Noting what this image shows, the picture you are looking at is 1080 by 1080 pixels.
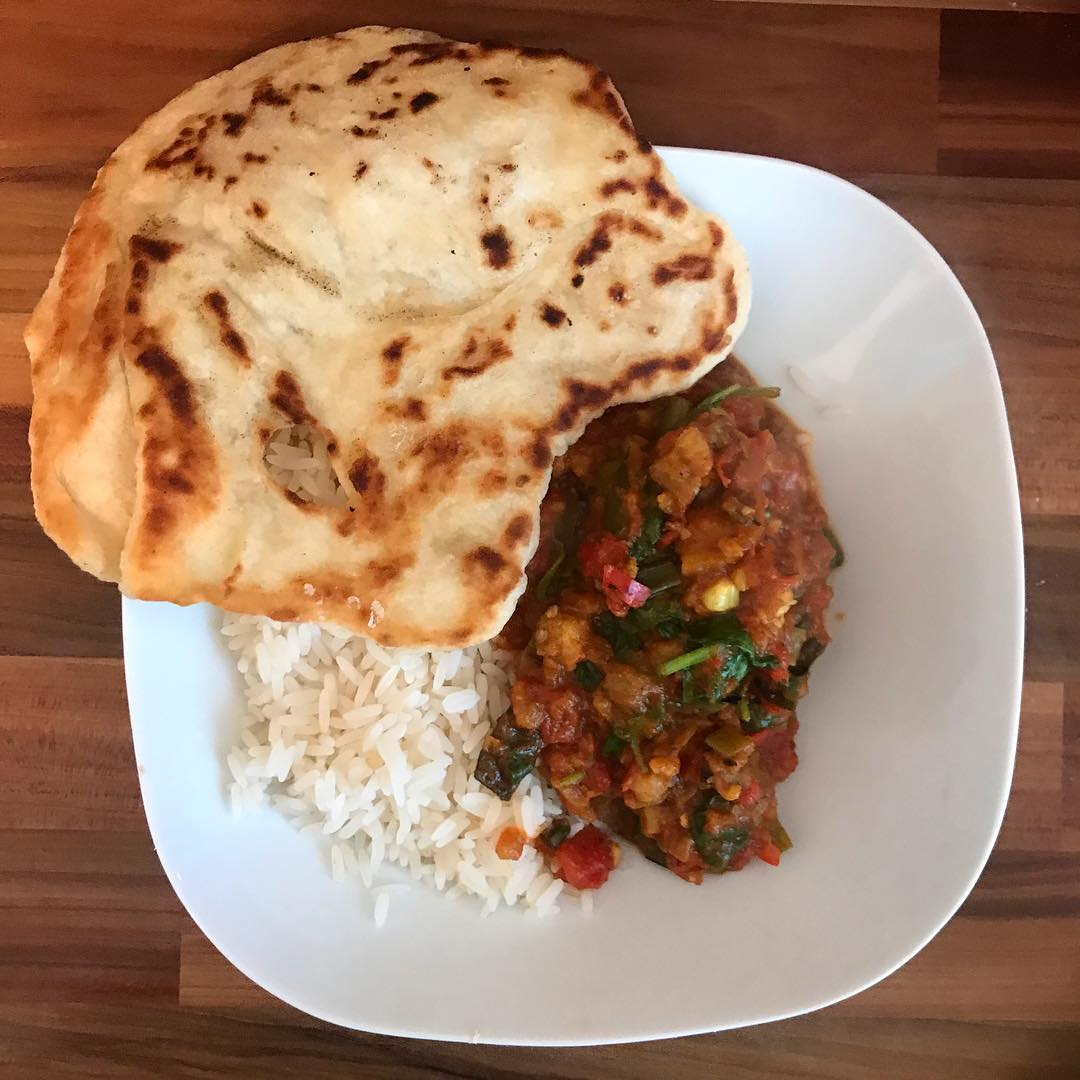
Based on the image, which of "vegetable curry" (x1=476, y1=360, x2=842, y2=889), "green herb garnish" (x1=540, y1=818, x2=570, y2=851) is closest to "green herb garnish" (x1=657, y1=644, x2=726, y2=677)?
"vegetable curry" (x1=476, y1=360, x2=842, y2=889)

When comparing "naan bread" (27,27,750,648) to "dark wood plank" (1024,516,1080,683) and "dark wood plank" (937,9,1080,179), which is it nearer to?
"dark wood plank" (937,9,1080,179)

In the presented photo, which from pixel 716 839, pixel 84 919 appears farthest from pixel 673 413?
pixel 84 919

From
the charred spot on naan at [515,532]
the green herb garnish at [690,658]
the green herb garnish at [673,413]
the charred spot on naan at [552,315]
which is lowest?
the green herb garnish at [690,658]

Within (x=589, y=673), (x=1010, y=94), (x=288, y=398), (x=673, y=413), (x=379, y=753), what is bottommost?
(x=379, y=753)

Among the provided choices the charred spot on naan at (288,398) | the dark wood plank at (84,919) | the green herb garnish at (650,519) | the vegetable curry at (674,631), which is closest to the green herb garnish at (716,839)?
the vegetable curry at (674,631)

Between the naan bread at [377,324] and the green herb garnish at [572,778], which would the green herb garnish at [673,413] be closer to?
the naan bread at [377,324]

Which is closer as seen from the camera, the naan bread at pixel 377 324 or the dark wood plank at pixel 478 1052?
the naan bread at pixel 377 324

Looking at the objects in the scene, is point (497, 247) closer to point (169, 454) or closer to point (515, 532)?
point (515, 532)

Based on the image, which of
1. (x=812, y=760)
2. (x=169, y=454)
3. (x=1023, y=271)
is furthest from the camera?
(x=1023, y=271)
